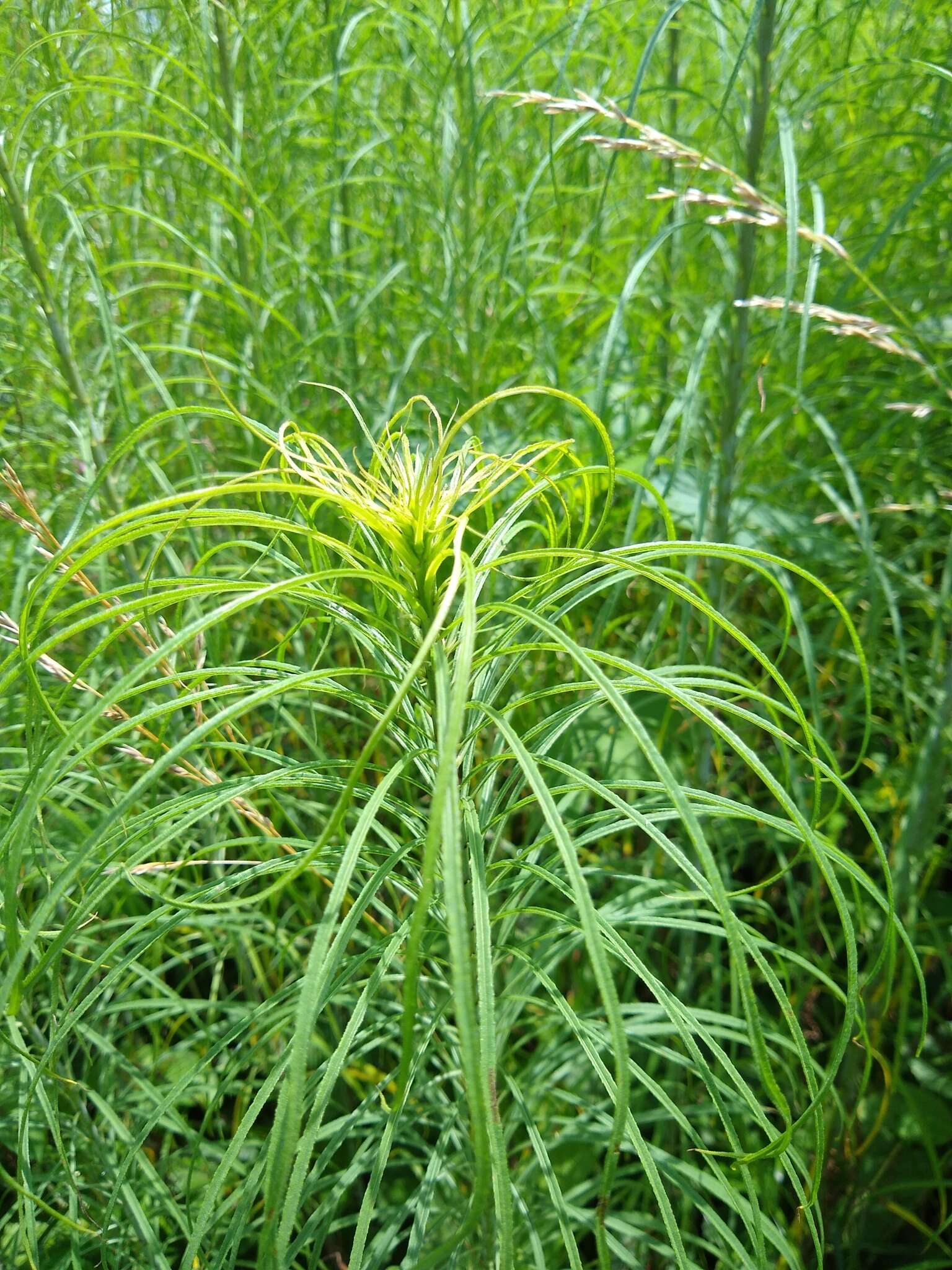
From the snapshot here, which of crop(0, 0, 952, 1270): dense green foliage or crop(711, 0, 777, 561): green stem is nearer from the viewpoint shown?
crop(0, 0, 952, 1270): dense green foliage

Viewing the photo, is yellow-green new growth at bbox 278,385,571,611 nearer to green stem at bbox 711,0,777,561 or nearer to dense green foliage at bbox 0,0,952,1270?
dense green foliage at bbox 0,0,952,1270

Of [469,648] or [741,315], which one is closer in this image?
[469,648]

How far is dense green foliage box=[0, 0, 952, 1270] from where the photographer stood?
0.57 m

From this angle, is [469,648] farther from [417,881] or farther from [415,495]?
[417,881]

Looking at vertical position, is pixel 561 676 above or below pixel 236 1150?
below

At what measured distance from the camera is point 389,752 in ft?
4.05

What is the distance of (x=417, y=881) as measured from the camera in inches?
28.7

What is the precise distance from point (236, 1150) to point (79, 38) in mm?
1353

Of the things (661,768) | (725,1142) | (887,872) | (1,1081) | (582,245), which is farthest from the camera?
(582,245)

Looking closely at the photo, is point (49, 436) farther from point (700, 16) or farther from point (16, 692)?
point (700, 16)

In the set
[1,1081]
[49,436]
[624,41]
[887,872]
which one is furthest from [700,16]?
[1,1081]

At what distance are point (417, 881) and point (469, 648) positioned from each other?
0.37m

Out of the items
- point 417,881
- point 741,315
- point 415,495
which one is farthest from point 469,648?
point 741,315

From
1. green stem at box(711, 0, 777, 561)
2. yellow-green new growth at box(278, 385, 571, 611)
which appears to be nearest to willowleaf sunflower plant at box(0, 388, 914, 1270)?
yellow-green new growth at box(278, 385, 571, 611)
